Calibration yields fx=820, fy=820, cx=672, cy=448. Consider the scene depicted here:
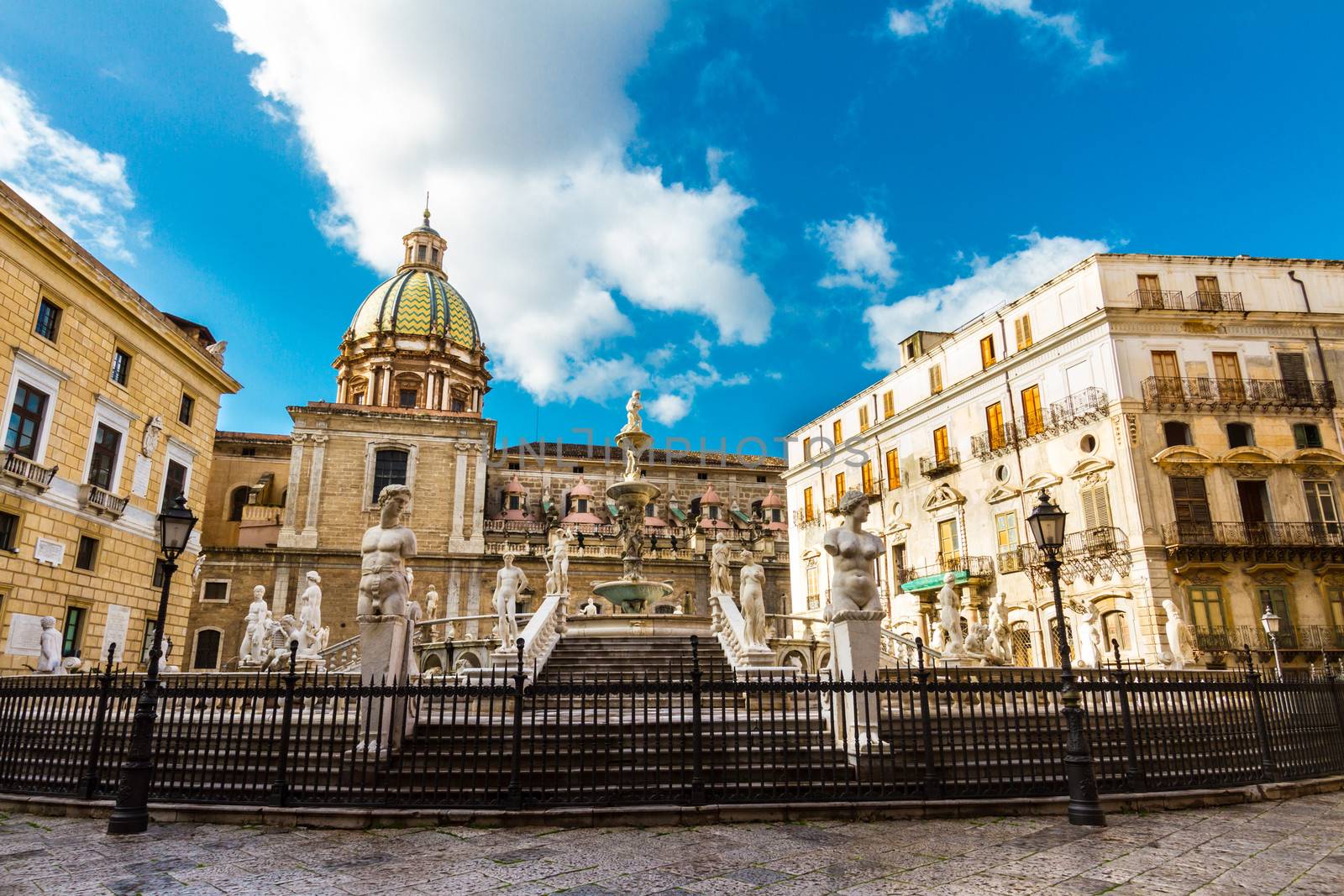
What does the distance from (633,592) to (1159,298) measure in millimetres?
18793

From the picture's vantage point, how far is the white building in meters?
23.0

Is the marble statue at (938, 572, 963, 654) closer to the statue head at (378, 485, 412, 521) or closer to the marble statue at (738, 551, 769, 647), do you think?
the marble statue at (738, 551, 769, 647)

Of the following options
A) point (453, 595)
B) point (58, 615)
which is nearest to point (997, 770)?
point (58, 615)

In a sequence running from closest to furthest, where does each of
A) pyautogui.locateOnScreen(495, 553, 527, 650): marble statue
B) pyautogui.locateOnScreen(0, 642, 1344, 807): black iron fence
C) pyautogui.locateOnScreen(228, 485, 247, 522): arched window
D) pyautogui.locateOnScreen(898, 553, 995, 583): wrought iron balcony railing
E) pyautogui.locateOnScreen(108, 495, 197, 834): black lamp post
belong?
pyautogui.locateOnScreen(108, 495, 197, 834): black lamp post < pyautogui.locateOnScreen(0, 642, 1344, 807): black iron fence < pyautogui.locateOnScreen(495, 553, 527, 650): marble statue < pyautogui.locateOnScreen(898, 553, 995, 583): wrought iron balcony railing < pyautogui.locateOnScreen(228, 485, 247, 522): arched window

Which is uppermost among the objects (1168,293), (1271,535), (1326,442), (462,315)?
(462,315)

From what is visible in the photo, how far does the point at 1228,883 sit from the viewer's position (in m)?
5.31

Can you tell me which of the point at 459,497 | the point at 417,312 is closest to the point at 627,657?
the point at 459,497

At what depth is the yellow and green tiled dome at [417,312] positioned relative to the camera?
49625mm

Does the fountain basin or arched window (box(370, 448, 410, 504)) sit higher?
arched window (box(370, 448, 410, 504))

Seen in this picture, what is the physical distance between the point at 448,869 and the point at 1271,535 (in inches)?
1013

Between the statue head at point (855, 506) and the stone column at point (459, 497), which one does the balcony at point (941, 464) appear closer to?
the stone column at point (459, 497)

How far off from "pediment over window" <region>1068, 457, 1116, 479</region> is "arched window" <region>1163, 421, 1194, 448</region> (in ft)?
6.48

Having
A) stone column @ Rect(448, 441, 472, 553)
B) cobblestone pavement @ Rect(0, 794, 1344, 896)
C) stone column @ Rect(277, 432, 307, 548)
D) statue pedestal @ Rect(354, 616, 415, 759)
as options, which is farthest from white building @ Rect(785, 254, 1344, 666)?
stone column @ Rect(277, 432, 307, 548)

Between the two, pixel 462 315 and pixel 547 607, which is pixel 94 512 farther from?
pixel 462 315
